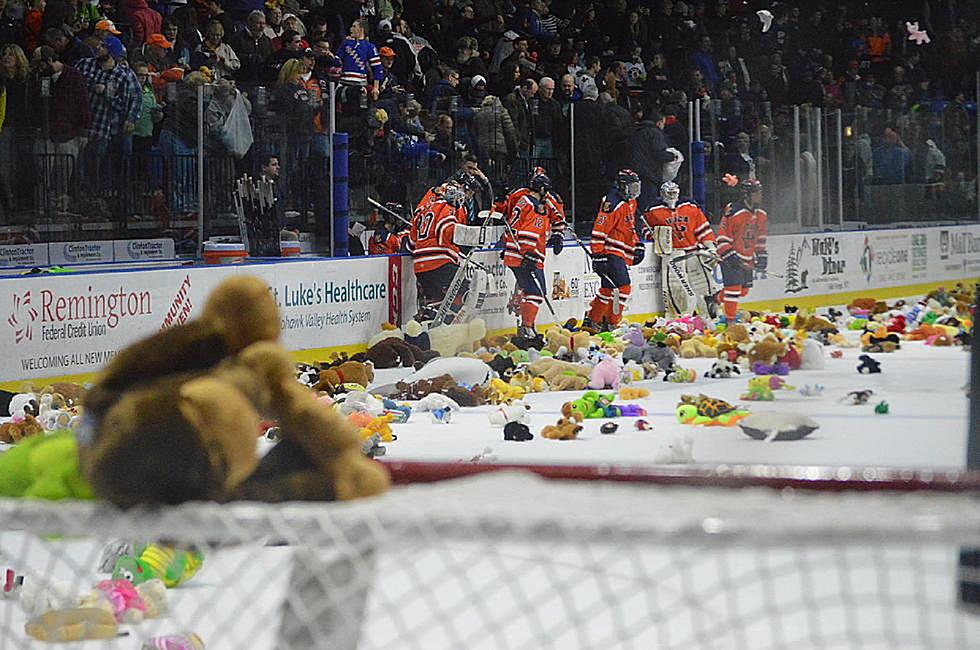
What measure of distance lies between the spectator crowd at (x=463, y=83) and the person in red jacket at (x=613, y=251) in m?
1.12

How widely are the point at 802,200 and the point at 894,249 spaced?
1461 mm

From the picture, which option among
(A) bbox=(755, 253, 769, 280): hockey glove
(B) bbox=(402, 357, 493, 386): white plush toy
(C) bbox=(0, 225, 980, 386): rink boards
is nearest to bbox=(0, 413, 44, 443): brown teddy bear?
(C) bbox=(0, 225, 980, 386): rink boards

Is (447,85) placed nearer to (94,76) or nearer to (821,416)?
(94,76)

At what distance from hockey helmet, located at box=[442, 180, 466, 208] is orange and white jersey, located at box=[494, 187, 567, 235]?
1.48 ft

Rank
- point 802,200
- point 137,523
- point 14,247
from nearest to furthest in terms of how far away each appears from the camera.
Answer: point 137,523, point 14,247, point 802,200

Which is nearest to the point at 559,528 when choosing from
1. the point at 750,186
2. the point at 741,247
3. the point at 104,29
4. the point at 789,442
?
the point at 789,442

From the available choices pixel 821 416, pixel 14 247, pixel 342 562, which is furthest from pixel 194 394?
pixel 14 247

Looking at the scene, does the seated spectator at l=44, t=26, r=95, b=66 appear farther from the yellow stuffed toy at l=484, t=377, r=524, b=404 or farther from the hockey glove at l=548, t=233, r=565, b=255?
the hockey glove at l=548, t=233, r=565, b=255

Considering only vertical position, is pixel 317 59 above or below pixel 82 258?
above

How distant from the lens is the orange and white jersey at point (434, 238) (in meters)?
9.87

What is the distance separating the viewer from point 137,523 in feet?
3.58

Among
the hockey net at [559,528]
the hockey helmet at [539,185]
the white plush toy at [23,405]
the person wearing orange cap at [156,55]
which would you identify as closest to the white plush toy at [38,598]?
the hockey net at [559,528]

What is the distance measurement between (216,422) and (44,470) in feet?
0.79

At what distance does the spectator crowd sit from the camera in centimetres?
860
